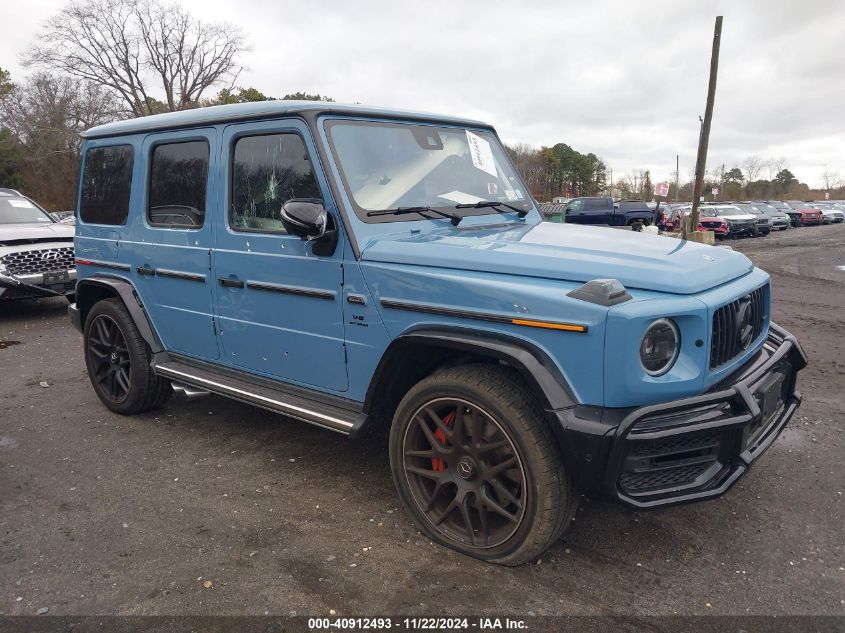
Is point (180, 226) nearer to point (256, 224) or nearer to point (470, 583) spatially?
point (256, 224)

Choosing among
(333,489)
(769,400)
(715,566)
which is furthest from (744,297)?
(333,489)

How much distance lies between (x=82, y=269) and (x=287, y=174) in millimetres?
2491

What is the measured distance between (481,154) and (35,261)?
7216 millimetres

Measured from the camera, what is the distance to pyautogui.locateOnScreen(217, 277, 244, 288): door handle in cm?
369

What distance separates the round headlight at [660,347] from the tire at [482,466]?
0.49m

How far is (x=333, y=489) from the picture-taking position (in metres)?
3.63

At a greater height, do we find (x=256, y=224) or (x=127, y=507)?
(x=256, y=224)

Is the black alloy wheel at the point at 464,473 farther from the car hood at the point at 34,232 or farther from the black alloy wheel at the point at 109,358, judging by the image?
the car hood at the point at 34,232

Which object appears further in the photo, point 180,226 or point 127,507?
point 180,226

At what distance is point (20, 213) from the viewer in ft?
31.7

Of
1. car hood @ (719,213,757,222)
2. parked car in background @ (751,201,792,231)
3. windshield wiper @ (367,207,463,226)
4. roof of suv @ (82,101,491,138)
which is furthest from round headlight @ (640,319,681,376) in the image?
parked car in background @ (751,201,792,231)

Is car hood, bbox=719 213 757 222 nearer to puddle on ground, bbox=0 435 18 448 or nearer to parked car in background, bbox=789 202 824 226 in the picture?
parked car in background, bbox=789 202 824 226

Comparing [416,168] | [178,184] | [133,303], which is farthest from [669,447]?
[133,303]

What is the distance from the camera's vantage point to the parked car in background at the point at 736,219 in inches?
1040
